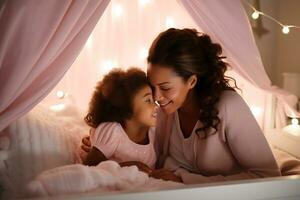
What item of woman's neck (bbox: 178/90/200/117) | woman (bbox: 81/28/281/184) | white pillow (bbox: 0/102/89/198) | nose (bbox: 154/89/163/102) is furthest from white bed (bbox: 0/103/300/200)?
woman's neck (bbox: 178/90/200/117)

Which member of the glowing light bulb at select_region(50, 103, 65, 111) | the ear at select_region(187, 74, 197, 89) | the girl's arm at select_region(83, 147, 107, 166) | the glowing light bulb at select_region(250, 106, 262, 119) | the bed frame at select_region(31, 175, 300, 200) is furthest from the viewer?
the glowing light bulb at select_region(250, 106, 262, 119)

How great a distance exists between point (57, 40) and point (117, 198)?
2.12ft

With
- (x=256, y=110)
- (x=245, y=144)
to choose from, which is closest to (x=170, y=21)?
(x=256, y=110)

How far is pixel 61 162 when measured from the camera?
5.76 ft

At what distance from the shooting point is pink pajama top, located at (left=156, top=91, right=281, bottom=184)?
1.78 m

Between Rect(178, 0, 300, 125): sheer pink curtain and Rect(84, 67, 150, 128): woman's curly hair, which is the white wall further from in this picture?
Rect(84, 67, 150, 128): woman's curly hair

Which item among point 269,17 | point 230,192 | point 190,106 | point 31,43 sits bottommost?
point 230,192

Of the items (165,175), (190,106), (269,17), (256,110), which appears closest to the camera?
(165,175)

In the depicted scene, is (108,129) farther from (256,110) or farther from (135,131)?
(256,110)

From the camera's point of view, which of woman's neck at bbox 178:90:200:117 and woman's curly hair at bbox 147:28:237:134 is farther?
woman's neck at bbox 178:90:200:117

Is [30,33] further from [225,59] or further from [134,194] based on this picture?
[225,59]

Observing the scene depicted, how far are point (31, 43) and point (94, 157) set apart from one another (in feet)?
1.94

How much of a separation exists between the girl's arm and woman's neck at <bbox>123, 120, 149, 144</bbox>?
20 cm

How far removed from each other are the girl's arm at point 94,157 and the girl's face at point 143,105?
24 centimetres
